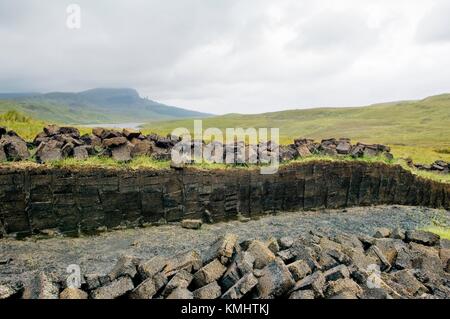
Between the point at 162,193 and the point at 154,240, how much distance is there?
2.36 m

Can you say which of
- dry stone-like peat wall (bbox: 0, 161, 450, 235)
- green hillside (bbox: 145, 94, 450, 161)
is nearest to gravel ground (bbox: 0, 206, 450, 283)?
dry stone-like peat wall (bbox: 0, 161, 450, 235)

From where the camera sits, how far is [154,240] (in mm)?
12734

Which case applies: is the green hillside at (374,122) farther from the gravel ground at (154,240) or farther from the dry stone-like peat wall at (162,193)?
the gravel ground at (154,240)

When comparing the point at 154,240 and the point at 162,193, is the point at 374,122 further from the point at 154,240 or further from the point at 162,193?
the point at 154,240

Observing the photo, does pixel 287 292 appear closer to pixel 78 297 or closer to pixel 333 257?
pixel 333 257

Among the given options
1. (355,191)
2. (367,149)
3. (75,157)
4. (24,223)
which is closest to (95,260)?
(24,223)

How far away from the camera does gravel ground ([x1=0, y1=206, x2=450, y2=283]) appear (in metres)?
10.4

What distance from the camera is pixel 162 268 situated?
7797mm

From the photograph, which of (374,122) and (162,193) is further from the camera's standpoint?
(374,122)

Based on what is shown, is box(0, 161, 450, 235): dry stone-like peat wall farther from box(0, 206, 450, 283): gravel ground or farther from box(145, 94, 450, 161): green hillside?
box(145, 94, 450, 161): green hillside

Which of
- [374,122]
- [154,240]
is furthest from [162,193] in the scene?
[374,122]

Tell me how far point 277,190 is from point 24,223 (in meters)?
9.35
